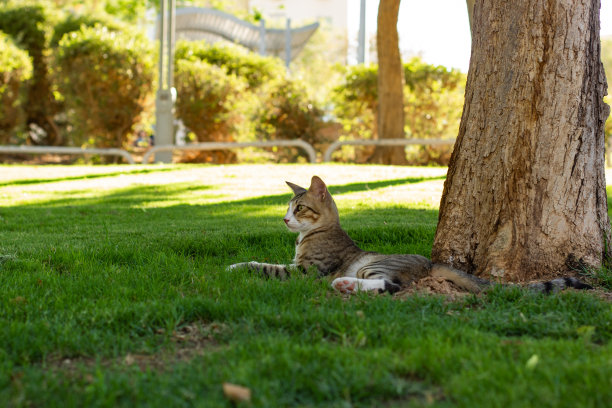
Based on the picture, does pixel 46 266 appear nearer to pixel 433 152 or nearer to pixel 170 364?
pixel 170 364

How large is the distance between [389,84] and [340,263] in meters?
11.7

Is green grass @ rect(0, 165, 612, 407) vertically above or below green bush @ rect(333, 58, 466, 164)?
below

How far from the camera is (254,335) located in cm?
334

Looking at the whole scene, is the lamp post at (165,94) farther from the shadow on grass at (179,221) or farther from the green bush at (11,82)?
the shadow on grass at (179,221)

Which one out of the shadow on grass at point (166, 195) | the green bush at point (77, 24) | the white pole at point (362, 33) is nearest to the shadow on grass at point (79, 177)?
the shadow on grass at point (166, 195)

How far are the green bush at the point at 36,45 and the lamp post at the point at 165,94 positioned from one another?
5.85 m

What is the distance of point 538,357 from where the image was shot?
9.58 ft

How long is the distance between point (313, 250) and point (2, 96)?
1702 cm

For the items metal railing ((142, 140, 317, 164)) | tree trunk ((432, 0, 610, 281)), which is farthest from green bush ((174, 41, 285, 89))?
tree trunk ((432, 0, 610, 281))

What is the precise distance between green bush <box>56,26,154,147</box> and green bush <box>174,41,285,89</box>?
8.03 feet

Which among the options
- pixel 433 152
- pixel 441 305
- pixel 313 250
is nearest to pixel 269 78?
pixel 433 152

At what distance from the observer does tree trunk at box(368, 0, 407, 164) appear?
15070 mm

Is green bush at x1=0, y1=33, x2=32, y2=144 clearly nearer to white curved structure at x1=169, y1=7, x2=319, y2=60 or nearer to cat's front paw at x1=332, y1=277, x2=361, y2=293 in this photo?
white curved structure at x1=169, y1=7, x2=319, y2=60

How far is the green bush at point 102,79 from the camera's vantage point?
704 inches
